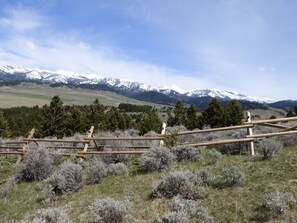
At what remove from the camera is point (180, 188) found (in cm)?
878

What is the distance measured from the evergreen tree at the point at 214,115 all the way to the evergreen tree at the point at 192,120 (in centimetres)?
132

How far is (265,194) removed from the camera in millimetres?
8023

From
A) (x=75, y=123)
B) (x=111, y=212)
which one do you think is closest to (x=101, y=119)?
(x=75, y=123)

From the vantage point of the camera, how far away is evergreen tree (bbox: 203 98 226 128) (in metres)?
47.3

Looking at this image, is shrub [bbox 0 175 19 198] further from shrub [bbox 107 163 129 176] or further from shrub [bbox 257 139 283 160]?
shrub [bbox 257 139 283 160]

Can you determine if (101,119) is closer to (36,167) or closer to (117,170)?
(36,167)

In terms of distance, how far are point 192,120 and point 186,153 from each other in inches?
1574

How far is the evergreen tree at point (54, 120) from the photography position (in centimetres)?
5081

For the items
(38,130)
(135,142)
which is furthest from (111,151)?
(38,130)

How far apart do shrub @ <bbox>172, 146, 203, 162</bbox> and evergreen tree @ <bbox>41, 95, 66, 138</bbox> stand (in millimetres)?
40701

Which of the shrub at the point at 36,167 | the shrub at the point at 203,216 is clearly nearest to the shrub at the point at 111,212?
the shrub at the point at 203,216

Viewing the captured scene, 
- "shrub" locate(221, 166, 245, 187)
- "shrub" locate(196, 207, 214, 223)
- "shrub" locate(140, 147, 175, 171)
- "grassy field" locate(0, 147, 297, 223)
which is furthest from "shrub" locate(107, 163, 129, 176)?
"shrub" locate(196, 207, 214, 223)

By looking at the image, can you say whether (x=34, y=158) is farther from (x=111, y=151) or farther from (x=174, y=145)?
(x=174, y=145)

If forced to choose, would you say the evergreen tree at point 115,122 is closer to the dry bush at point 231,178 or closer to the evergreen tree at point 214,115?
the evergreen tree at point 214,115
